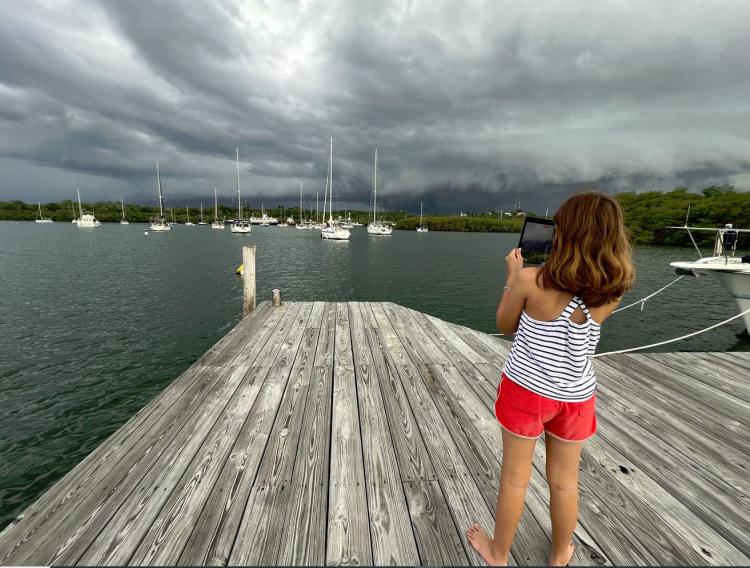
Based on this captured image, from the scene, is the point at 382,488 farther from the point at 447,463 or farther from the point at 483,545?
the point at 483,545

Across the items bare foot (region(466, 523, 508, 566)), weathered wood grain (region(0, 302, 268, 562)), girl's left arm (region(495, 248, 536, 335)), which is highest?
girl's left arm (region(495, 248, 536, 335))

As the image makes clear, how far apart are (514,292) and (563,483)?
104 centimetres

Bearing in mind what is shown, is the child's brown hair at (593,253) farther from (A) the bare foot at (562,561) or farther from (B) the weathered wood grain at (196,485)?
(B) the weathered wood grain at (196,485)

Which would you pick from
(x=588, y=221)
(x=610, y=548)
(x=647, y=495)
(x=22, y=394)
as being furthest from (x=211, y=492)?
(x=22, y=394)

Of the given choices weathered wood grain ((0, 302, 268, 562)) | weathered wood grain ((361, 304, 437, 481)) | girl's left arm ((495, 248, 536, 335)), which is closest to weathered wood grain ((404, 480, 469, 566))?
weathered wood grain ((361, 304, 437, 481))

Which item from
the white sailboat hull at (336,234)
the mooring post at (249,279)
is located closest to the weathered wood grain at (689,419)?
the mooring post at (249,279)

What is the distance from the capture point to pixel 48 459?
5180 millimetres

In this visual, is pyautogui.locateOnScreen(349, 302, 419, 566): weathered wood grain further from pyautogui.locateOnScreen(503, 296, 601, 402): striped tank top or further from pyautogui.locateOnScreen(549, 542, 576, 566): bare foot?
pyautogui.locateOnScreen(503, 296, 601, 402): striped tank top

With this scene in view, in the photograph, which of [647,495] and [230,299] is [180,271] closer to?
[230,299]

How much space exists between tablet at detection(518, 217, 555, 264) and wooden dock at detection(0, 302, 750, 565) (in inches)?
72.7

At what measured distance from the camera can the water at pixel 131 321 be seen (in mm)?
5992

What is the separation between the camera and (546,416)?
162 cm

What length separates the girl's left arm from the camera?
5.31ft

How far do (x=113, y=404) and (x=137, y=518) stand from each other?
6.23 meters
